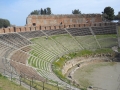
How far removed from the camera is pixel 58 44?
43.0 meters

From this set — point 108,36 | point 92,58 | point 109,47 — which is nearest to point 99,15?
point 108,36

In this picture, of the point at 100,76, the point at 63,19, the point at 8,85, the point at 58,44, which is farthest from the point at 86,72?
the point at 63,19

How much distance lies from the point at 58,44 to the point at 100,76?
1515cm

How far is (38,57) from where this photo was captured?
112ft

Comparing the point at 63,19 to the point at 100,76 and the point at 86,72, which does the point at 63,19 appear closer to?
the point at 86,72

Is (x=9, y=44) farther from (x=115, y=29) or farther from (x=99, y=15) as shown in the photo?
(x=99, y=15)

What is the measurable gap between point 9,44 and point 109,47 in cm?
2065

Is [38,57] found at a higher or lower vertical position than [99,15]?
lower

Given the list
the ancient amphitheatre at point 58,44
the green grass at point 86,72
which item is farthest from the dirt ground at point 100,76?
the ancient amphitheatre at point 58,44

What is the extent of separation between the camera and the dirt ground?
26.0 metres

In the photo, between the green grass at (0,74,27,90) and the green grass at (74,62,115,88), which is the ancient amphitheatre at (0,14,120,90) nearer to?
the green grass at (74,62,115,88)

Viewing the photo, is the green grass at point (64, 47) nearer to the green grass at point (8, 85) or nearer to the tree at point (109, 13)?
the green grass at point (8, 85)

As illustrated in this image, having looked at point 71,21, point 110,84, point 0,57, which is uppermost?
point 71,21

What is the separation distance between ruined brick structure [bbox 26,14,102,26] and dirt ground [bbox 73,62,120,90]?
22.3 meters
